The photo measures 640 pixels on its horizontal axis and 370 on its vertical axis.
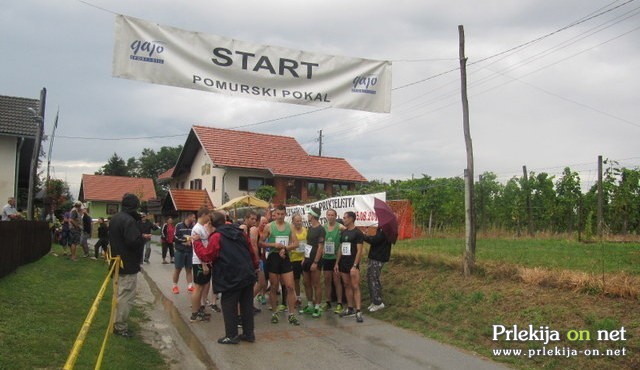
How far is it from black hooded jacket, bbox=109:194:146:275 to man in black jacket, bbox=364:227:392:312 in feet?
12.7

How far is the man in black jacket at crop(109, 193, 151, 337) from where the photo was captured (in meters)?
7.04

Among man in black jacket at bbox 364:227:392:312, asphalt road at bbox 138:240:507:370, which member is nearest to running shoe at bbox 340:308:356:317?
asphalt road at bbox 138:240:507:370

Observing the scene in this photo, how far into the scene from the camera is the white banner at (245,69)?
712cm

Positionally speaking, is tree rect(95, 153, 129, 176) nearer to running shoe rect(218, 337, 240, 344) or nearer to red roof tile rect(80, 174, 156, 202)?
red roof tile rect(80, 174, 156, 202)

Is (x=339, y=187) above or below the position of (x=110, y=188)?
below

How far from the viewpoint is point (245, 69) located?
25.2ft

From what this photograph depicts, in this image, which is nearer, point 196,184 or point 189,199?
point 189,199

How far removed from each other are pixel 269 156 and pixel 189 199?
21.0 ft

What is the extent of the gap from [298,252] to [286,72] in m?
3.12

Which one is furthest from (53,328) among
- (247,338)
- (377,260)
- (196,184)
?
(196,184)

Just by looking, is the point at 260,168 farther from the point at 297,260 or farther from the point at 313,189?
the point at 297,260

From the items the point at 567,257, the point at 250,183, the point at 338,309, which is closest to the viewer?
the point at 338,309

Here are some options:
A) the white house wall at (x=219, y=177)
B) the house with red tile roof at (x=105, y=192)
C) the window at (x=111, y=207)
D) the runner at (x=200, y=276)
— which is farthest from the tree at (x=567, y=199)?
the window at (x=111, y=207)

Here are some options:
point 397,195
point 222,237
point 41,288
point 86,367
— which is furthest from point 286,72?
point 397,195
